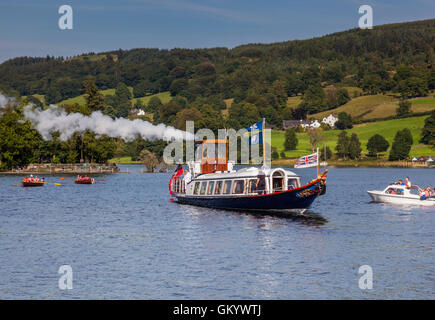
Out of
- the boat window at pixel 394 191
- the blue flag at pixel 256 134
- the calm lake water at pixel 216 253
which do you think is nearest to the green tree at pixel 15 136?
the calm lake water at pixel 216 253

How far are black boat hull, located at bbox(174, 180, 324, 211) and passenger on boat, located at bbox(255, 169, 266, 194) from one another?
1.11m

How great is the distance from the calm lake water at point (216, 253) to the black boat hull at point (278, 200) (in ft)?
5.08

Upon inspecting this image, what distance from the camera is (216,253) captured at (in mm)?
50250

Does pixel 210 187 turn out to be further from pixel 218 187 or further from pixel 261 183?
pixel 261 183

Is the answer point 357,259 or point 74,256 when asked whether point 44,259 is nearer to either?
point 74,256

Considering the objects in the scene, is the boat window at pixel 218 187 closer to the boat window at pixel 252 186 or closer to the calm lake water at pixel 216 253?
the calm lake water at pixel 216 253

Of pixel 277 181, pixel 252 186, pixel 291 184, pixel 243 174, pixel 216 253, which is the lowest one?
pixel 216 253

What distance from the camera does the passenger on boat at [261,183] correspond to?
7331 centimetres

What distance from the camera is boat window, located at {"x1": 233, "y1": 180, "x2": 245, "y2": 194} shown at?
76.4 m

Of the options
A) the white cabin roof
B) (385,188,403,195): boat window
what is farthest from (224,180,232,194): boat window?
(385,188,403,195): boat window

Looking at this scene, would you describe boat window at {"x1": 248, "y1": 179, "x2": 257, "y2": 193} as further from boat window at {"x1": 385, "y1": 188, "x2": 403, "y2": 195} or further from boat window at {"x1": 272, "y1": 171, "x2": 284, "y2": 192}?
boat window at {"x1": 385, "y1": 188, "x2": 403, "y2": 195}

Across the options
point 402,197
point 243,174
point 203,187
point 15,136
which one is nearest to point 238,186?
Answer: point 243,174

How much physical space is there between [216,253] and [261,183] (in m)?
24.9
